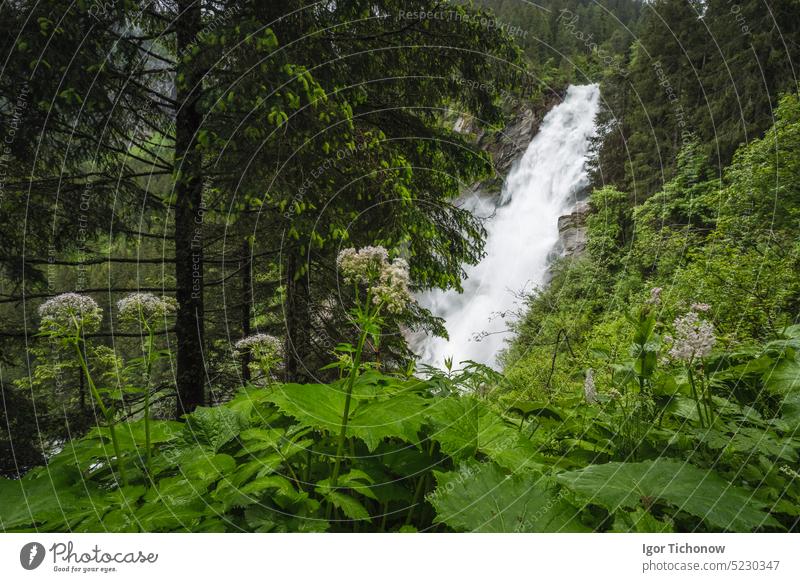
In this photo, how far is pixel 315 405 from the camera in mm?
1022

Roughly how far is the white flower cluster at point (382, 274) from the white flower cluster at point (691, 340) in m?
0.71

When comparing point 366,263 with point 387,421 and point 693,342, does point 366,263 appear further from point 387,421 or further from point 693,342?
point 693,342

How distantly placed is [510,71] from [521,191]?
969 centimetres

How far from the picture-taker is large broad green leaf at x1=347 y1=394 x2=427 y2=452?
3.08 feet

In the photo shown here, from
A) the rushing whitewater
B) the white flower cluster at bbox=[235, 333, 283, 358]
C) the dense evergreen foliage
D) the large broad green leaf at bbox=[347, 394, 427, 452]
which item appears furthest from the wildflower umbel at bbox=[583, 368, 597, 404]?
the rushing whitewater

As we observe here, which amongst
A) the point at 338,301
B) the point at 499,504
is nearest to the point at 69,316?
the point at 499,504

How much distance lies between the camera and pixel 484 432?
1.15 m

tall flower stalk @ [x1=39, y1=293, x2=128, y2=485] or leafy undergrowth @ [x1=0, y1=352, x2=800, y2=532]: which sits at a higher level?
tall flower stalk @ [x1=39, y1=293, x2=128, y2=485]

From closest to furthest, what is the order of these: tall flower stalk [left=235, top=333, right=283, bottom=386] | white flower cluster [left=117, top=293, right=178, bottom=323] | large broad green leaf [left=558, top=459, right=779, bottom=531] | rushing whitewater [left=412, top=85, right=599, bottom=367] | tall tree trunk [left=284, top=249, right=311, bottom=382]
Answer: large broad green leaf [left=558, top=459, right=779, bottom=531]
white flower cluster [left=117, top=293, right=178, bottom=323]
tall flower stalk [left=235, top=333, right=283, bottom=386]
tall tree trunk [left=284, top=249, right=311, bottom=382]
rushing whitewater [left=412, top=85, right=599, bottom=367]

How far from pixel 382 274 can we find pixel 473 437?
1.60ft

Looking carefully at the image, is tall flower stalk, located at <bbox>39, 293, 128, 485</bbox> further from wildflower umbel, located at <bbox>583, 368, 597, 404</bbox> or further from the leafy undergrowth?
wildflower umbel, located at <bbox>583, 368, 597, 404</bbox>

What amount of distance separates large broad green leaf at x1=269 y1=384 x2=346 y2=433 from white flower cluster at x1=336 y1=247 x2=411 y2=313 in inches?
10.9

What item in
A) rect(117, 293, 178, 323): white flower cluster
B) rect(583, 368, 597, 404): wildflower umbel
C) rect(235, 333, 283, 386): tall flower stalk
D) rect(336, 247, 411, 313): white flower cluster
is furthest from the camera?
rect(235, 333, 283, 386): tall flower stalk

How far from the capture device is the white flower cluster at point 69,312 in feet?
4.17
